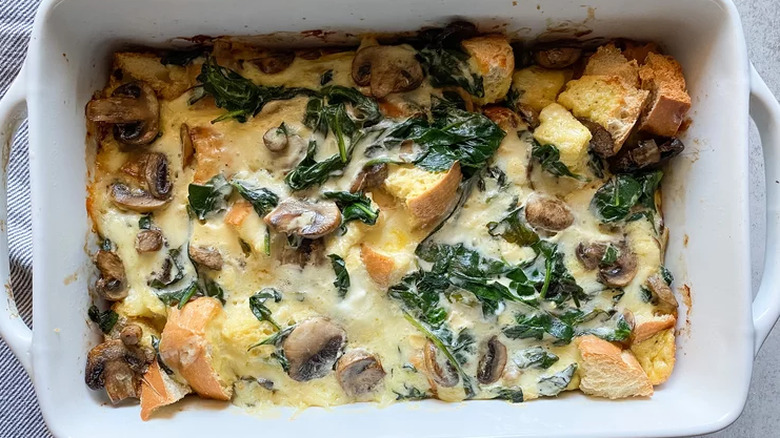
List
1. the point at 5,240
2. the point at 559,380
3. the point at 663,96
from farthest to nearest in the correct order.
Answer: the point at 559,380
the point at 663,96
the point at 5,240

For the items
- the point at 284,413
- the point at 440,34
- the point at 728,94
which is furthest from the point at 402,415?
the point at 728,94

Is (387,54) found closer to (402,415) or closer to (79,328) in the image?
(402,415)

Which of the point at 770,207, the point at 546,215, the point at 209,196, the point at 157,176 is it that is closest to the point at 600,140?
the point at 546,215

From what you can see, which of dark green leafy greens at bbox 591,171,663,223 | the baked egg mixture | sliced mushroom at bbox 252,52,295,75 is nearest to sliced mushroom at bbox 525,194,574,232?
the baked egg mixture

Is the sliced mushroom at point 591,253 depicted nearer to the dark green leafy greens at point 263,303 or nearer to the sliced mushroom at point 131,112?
the dark green leafy greens at point 263,303

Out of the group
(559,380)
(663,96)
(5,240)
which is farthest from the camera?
(559,380)

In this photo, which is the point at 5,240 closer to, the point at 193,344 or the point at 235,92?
the point at 193,344

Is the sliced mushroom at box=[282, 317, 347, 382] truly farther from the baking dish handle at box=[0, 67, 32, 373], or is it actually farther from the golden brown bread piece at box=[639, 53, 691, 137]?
the golden brown bread piece at box=[639, 53, 691, 137]

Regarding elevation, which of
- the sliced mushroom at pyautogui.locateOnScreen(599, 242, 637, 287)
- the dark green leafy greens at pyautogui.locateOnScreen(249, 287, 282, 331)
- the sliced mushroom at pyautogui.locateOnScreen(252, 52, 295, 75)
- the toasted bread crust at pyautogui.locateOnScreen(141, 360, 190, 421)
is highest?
the sliced mushroom at pyautogui.locateOnScreen(252, 52, 295, 75)
